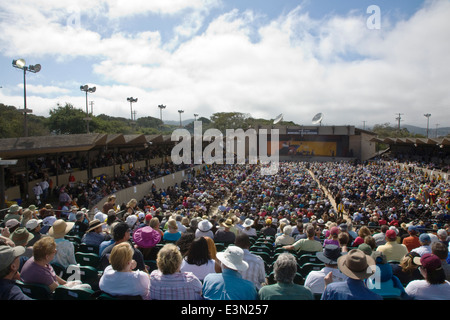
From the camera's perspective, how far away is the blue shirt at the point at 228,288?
2656 mm

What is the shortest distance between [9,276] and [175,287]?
1480 mm

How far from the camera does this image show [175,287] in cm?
271

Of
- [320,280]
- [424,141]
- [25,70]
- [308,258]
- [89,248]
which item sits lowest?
[308,258]

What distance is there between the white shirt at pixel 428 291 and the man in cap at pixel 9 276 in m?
3.69

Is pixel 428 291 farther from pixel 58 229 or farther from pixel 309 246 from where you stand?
pixel 58 229

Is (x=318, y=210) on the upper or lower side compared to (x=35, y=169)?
lower

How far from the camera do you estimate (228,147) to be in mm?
44531

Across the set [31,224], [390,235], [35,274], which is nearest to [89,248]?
[31,224]

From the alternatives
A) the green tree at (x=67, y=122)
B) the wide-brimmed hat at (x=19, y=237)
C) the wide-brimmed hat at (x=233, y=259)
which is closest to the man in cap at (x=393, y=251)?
the wide-brimmed hat at (x=233, y=259)
